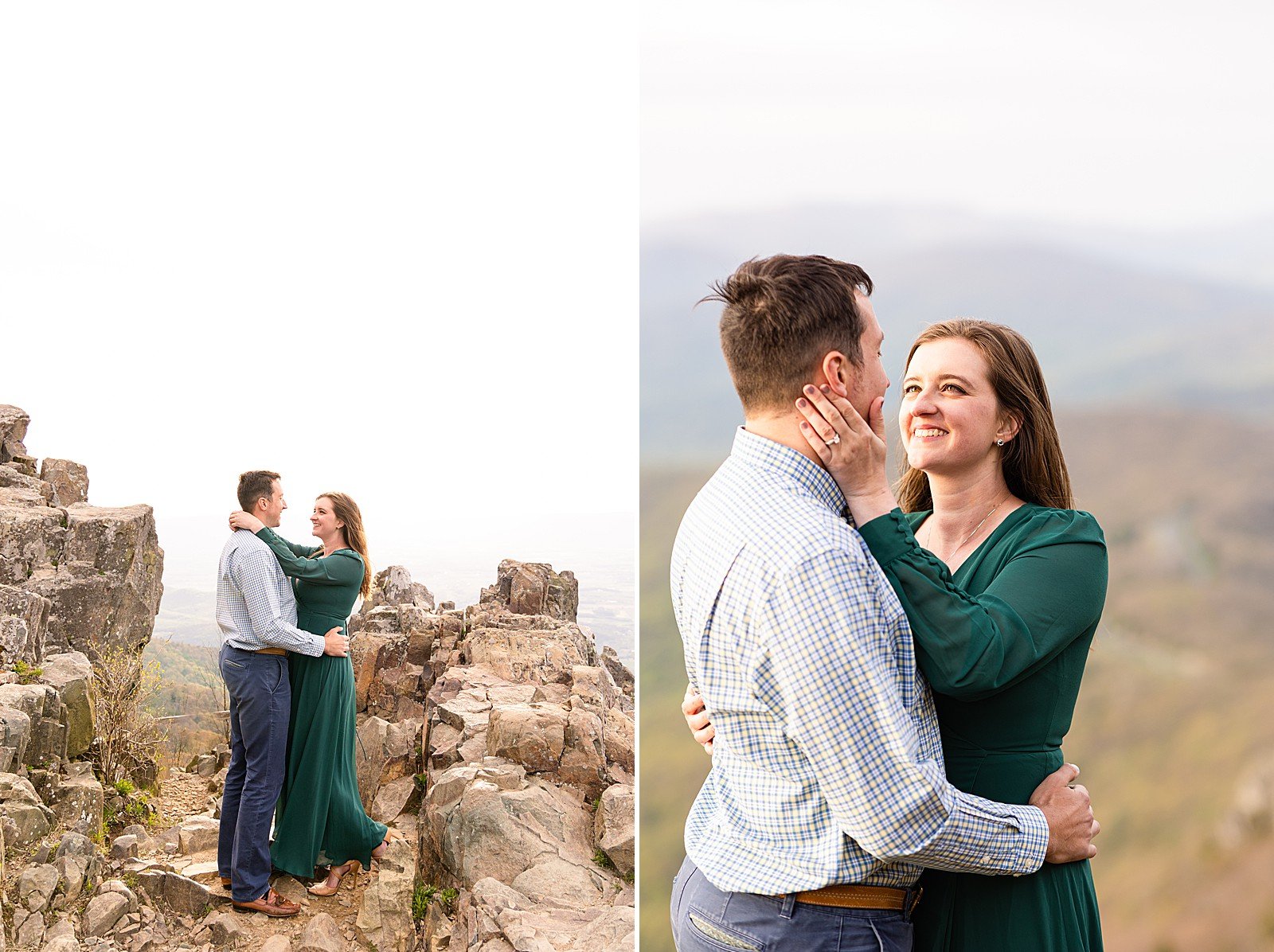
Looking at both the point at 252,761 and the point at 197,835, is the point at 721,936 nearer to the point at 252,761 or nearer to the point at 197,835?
the point at 252,761

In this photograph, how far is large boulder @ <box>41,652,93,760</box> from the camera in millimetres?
3277

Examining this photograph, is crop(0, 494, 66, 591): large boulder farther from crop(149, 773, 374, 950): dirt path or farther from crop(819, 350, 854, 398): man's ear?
crop(819, 350, 854, 398): man's ear

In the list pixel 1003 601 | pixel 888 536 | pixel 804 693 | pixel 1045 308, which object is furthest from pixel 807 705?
pixel 1045 308

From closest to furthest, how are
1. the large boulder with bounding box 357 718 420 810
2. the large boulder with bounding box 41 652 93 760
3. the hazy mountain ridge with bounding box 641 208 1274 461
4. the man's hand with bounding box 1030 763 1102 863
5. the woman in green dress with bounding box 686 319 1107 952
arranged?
the woman in green dress with bounding box 686 319 1107 952 → the man's hand with bounding box 1030 763 1102 863 → the large boulder with bounding box 41 652 93 760 → the large boulder with bounding box 357 718 420 810 → the hazy mountain ridge with bounding box 641 208 1274 461

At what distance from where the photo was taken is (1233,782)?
5.09m

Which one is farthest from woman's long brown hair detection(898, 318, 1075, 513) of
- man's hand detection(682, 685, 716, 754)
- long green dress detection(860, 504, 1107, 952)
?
man's hand detection(682, 685, 716, 754)

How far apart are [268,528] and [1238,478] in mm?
4291

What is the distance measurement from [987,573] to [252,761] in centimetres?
249

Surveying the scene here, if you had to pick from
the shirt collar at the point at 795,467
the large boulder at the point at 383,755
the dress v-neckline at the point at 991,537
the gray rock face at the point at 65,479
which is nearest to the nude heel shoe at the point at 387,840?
the large boulder at the point at 383,755

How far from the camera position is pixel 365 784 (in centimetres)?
353

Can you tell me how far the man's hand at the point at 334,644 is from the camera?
3.09 metres

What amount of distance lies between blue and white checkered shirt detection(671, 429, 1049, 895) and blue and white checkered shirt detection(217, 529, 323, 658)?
2176mm

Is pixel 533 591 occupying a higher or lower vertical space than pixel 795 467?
lower

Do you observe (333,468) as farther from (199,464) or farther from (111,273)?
(111,273)
